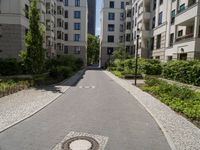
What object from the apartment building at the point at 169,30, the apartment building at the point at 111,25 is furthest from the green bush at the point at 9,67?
the apartment building at the point at 111,25

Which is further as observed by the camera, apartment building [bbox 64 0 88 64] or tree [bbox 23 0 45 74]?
apartment building [bbox 64 0 88 64]

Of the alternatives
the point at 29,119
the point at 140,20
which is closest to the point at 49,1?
the point at 140,20

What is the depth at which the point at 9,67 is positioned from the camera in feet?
73.9

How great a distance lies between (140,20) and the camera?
42.5 m

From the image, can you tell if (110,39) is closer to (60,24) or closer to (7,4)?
(60,24)

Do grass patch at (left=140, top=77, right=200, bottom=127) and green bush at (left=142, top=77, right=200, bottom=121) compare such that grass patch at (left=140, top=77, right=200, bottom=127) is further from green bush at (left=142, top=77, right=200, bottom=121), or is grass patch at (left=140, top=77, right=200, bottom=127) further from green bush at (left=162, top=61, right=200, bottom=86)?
green bush at (left=162, top=61, right=200, bottom=86)

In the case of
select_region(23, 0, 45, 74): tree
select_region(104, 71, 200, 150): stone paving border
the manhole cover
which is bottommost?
the manhole cover

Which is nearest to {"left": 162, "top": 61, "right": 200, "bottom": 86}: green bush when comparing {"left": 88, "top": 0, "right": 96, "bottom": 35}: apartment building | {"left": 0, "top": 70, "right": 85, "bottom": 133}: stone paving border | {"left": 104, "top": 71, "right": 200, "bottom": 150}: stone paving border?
{"left": 104, "top": 71, "right": 200, "bottom": 150}: stone paving border

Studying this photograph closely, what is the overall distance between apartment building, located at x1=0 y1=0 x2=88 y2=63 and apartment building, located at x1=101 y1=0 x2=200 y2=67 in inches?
606

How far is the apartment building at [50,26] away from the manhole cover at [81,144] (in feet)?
78.4

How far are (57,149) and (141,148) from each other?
2.31 metres

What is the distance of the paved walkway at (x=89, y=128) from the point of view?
235 inches

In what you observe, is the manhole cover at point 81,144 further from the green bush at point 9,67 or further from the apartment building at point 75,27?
the apartment building at point 75,27

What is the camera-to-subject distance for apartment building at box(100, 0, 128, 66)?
63.8m
